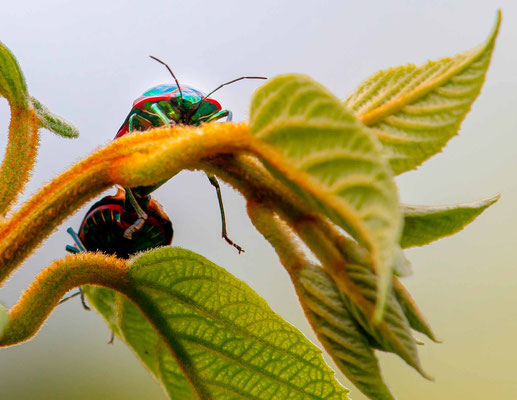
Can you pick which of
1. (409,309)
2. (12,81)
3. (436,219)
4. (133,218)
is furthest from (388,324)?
(133,218)

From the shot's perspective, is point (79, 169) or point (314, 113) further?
point (79, 169)

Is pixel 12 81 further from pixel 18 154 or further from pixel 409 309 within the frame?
pixel 409 309

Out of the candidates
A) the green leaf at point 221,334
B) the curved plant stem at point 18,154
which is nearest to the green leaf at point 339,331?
the green leaf at point 221,334

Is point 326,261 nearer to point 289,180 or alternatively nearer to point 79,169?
point 289,180

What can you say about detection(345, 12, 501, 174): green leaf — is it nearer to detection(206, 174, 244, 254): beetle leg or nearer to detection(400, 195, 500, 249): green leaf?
detection(400, 195, 500, 249): green leaf

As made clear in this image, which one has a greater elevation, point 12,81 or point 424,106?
point 12,81

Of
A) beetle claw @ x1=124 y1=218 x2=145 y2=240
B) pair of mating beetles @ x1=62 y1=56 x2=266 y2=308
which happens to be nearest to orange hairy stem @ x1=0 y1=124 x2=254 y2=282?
pair of mating beetles @ x1=62 y1=56 x2=266 y2=308

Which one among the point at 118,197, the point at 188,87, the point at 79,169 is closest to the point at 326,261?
the point at 79,169
